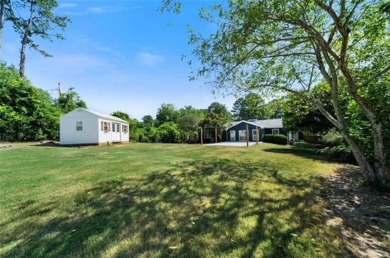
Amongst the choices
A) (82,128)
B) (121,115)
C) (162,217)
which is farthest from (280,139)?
(162,217)

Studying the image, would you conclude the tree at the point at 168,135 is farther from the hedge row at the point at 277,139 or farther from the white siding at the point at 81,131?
the white siding at the point at 81,131

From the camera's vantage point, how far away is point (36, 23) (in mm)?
27062

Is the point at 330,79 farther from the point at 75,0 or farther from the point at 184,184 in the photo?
the point at 75,0

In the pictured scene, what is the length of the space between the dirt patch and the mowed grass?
0.75 feet

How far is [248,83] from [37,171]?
800cm

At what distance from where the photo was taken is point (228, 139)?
126 ft

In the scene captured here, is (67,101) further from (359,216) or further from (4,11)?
(359,216)

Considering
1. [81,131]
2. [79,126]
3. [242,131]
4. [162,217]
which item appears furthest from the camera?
[242,131]

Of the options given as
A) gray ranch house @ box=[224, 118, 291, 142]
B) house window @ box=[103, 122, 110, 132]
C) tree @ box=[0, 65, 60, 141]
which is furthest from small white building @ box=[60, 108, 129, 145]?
gray ranch house @ box=[224, 118, 291, 142]

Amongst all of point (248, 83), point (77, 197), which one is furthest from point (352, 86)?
point (77, 197)

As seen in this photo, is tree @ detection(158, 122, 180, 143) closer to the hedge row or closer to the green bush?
the hedge row

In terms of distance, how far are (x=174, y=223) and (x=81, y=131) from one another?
1945cm

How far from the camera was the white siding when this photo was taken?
799 inches

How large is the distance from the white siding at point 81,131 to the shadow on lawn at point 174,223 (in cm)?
1586
